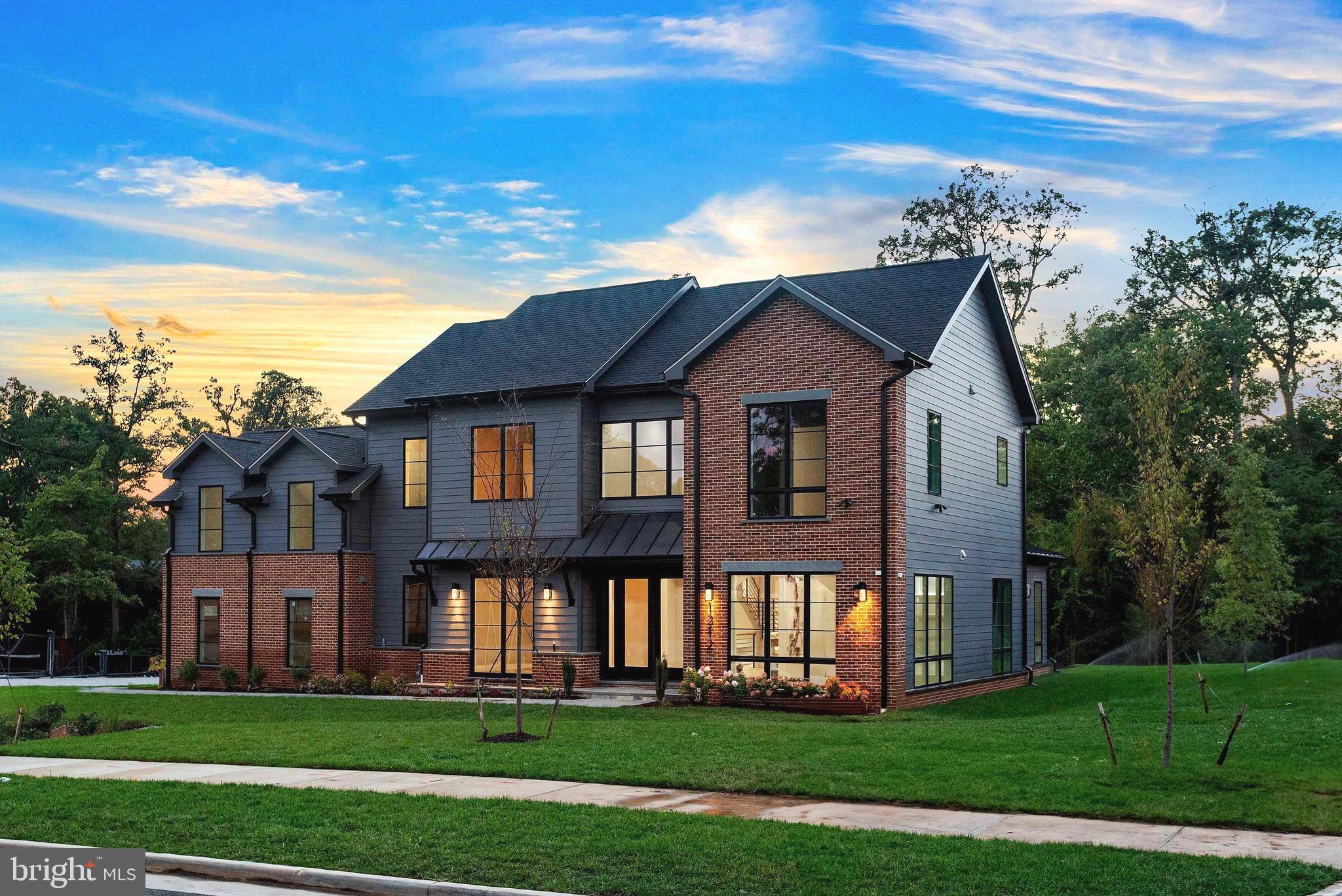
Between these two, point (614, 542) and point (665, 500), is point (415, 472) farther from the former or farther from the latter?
point (665, 500)

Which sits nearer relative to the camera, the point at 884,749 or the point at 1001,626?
the point at 884,749

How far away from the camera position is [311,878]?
9.39 metres

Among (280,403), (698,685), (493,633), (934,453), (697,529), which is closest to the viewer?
(698,685)

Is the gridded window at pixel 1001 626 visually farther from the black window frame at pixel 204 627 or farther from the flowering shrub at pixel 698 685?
the black window frame at pixel 204 627

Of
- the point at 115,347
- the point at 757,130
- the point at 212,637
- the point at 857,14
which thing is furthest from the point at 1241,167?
the point at 115,347

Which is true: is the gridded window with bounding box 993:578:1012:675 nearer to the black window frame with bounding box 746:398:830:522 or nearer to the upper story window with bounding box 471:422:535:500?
the black window frame with bounding box 746:398:830:522

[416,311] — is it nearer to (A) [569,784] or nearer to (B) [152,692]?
(B) [152,692]

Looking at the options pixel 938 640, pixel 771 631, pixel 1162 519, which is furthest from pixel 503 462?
pixel 1162 519

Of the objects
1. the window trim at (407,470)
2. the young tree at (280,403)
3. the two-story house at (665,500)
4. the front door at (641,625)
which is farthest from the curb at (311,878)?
the young tree at (280,403)

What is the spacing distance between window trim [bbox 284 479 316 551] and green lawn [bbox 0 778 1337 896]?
→ 1808 centimetres

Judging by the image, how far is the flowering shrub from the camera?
2308cm

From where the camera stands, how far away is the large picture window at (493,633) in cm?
2744

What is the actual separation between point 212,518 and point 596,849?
24.8 meters

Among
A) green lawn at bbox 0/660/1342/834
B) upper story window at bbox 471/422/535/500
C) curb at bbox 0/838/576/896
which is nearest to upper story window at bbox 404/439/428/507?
upper story window at bbox 471/422/535/500
